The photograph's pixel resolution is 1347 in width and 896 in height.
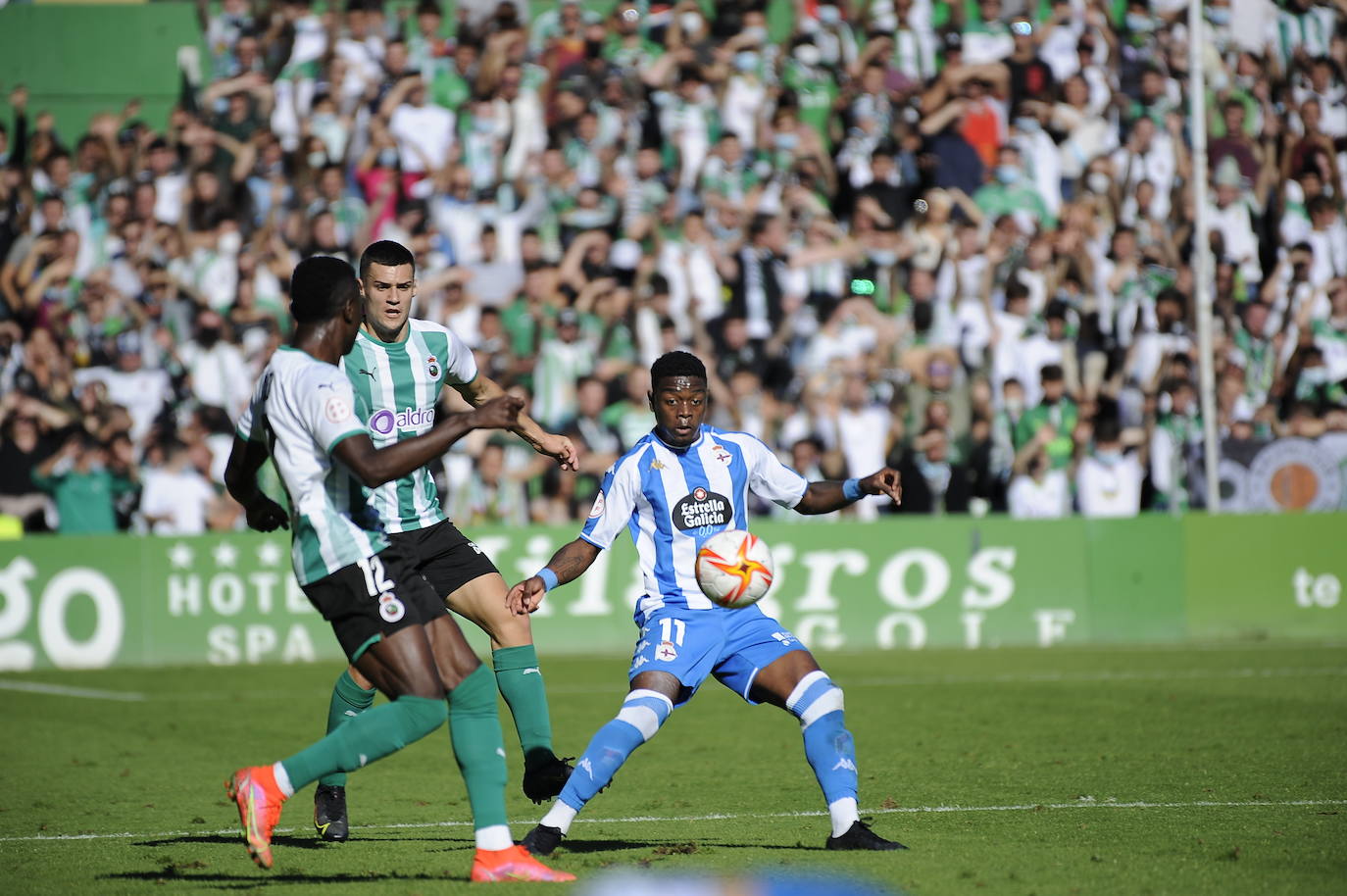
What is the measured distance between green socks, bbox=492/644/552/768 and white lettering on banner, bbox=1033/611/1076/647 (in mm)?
10293

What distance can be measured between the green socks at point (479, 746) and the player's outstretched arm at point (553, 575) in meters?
0.42

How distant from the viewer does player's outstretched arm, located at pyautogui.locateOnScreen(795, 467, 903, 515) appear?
6.94 meters

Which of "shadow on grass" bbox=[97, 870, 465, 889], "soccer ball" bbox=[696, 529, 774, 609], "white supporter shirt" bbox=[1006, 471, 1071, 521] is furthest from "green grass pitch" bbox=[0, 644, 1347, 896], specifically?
"white supporter shirt" bbox=[1006, 471, 1071, 521]

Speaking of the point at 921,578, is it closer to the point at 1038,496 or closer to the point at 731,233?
the point at 1038,496

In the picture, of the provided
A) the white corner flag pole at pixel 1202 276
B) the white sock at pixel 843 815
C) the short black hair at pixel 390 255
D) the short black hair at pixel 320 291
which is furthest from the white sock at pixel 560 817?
the white corner flag pole at pixel 1202 276

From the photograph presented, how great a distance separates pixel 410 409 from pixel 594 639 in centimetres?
947

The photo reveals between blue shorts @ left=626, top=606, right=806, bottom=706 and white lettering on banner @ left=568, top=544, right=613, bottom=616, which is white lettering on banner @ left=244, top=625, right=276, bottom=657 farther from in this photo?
blue shorts @ left=626, top=606, right=806, bottom=706

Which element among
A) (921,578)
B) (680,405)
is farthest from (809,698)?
(921,578)

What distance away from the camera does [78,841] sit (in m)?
7.53

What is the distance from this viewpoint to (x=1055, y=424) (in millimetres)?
17172

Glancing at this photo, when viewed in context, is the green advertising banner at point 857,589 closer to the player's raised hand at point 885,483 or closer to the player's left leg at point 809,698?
the player's left leg at point 809,698

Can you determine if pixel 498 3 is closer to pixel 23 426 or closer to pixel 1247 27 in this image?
pixel 23 426

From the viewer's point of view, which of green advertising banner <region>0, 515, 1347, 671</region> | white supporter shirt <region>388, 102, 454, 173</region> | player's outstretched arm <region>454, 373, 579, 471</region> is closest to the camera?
player's outstretched arm <region>454, 373, 579, 471</region>

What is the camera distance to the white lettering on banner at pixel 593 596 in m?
16.7
